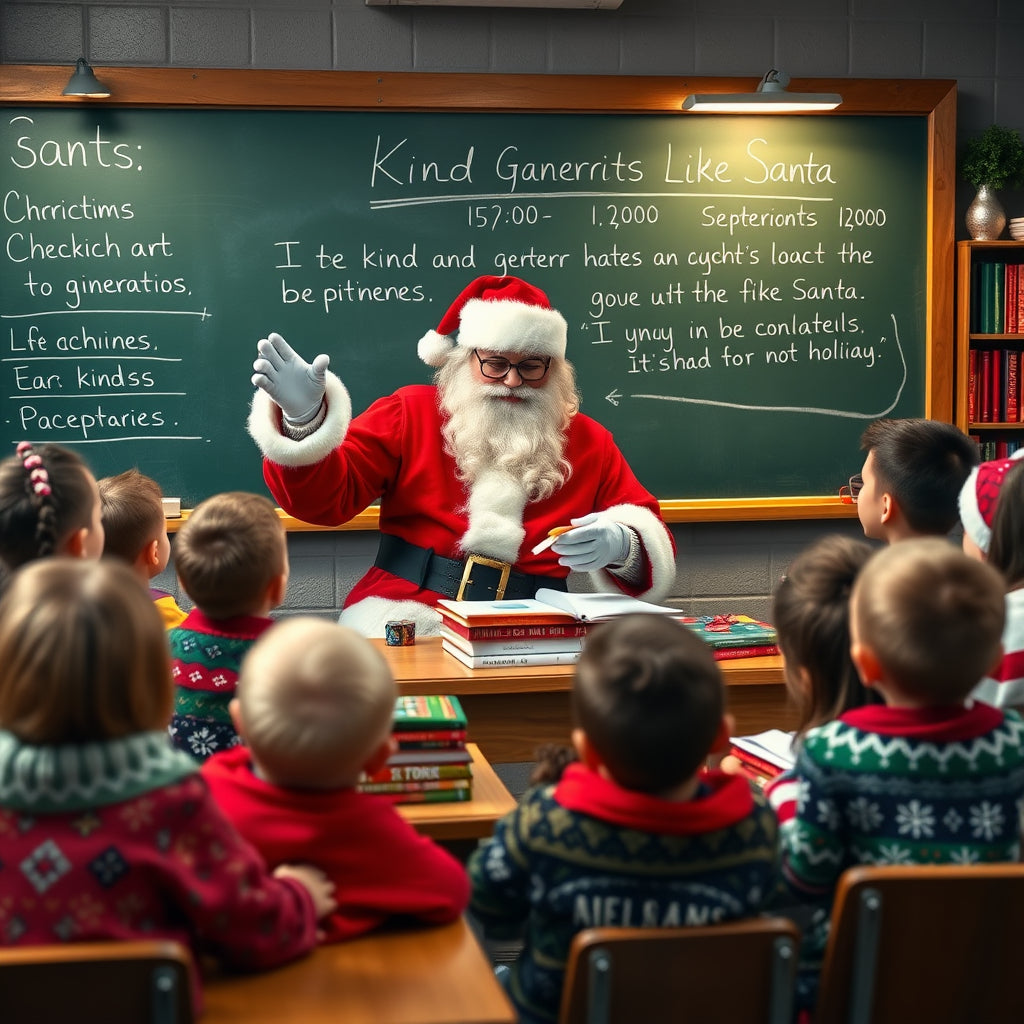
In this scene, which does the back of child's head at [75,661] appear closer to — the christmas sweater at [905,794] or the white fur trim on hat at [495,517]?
the christmas sweater at [905,794]

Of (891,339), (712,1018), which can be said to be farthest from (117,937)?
(891,339)

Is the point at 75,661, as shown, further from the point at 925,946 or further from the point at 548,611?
the point at 548,611

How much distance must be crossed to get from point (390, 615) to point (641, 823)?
6.34 ft

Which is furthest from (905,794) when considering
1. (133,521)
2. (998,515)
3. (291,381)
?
(291,381)

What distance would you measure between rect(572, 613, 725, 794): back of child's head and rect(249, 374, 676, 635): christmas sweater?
1790 millimetres

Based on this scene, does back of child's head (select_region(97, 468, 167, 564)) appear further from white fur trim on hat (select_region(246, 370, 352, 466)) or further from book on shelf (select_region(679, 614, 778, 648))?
book on shelf (select_region(679, 614, 778, 648))

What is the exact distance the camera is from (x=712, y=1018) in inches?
45.6

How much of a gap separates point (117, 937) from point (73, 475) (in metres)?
0.89

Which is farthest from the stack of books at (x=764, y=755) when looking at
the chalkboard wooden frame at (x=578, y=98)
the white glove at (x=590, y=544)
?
the chalkboard wooden frame at (x=578, y=98)

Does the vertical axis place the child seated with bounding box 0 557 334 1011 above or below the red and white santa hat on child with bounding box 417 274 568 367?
below

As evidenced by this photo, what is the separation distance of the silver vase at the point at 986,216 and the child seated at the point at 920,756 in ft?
9.73

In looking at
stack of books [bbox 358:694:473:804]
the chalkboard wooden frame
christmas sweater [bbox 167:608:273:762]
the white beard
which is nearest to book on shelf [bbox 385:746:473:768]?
stack of books [bbox 358:694:473:804]

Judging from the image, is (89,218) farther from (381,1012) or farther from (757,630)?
(381,1012)

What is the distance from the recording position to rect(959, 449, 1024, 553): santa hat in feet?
6.31
